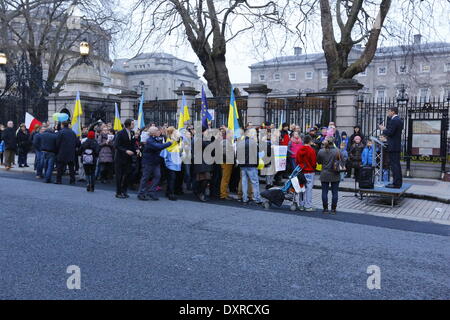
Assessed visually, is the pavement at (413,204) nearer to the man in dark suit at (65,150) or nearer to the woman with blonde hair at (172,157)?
the woman with blonde hair at (172,157)

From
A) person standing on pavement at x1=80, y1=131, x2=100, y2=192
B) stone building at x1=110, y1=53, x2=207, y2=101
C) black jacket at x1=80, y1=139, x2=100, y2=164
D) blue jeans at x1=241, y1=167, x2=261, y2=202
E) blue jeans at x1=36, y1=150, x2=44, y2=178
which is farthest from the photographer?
stone building at x1=110, y1=53, x2=207, y2=101

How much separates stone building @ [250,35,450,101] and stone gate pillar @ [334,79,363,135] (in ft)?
126

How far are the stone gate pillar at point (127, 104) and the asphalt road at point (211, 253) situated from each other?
43.2 feet

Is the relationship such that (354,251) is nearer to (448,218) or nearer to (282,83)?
(448,218)

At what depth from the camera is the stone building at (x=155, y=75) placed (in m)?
90.0

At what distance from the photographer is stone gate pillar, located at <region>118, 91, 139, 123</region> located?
22.2 meters

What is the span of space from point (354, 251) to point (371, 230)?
5.69ft

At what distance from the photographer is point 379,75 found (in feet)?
235

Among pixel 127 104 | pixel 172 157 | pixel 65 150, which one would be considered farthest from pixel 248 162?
pixel 127 104

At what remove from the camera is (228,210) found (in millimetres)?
9461

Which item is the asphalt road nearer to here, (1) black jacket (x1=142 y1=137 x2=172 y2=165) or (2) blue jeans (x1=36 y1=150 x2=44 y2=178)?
(1) black jacket (x1=142 y1=137 x2=172 y2=165)

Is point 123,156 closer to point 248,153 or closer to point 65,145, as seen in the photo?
point 248,153

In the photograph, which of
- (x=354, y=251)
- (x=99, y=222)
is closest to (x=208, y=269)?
(x=354, y=251)

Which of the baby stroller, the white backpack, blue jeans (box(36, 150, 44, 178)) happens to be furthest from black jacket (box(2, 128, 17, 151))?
the baby stroller
